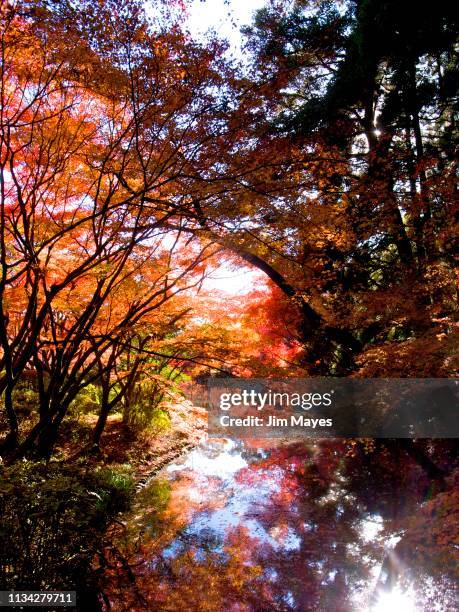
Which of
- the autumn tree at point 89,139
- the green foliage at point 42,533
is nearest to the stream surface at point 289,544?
the green foliage at point 42,533

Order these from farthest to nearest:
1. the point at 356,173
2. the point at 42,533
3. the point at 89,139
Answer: the point at 356,173, the point at 89,139, the point at 42,533

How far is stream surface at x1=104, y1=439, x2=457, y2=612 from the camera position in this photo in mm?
5688

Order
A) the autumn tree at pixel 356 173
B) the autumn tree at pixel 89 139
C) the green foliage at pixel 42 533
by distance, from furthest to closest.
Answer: the autumn tree at pixel 356 173 → the autumn tree at pixel 89 139 → the green foliage at pixel 42 533

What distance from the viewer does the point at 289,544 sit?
7.18 m

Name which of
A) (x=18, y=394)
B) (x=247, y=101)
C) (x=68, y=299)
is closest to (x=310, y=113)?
(x=247, y=101)

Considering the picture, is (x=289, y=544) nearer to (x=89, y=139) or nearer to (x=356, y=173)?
(x=89, y=139)

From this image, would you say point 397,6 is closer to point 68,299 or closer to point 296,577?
point 68,299

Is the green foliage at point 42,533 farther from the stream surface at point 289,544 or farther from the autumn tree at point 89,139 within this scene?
the autumn tree at point 89,139

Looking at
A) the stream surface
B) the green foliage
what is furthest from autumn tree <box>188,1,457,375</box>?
the green foliage

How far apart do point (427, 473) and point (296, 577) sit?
493cm

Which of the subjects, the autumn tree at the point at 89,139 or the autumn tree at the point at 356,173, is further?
the autumn tree at the point at 356,173

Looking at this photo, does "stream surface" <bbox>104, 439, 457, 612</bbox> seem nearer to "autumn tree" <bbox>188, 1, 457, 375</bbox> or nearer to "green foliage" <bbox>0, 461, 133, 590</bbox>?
"green foliage" <bbox>0, 461, 133, 590</bbox>

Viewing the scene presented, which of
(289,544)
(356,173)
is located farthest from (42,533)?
(356,173)

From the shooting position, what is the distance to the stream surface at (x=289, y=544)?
18.7ft
